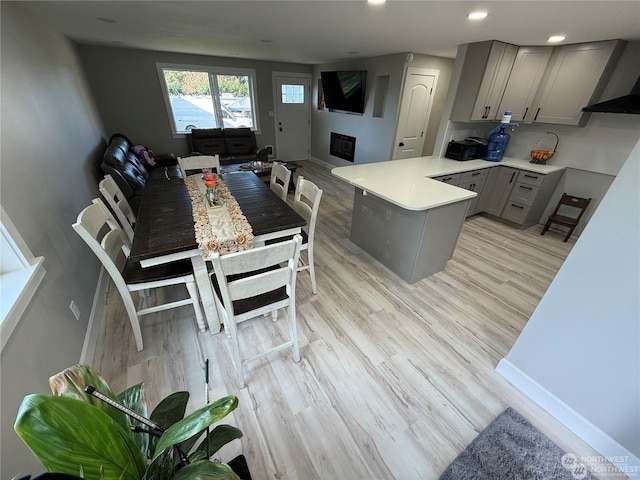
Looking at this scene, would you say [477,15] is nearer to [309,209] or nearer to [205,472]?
[309,209]

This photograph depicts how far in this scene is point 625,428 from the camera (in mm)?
1244

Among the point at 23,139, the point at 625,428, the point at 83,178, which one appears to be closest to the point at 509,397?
the point at 625,428

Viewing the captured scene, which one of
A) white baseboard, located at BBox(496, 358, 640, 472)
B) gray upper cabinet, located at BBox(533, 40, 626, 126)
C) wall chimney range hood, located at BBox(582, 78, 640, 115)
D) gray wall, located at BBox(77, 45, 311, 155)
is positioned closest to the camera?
white baseboard, located at BBox(496, 358, 640, 472)

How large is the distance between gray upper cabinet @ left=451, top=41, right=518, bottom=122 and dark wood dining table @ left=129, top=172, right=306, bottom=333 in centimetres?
289

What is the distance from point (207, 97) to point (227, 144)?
3.61 ft

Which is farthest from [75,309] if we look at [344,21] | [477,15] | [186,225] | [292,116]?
[292,116]

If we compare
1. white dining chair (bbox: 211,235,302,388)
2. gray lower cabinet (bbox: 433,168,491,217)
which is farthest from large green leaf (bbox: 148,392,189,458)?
gray lower cabinet (bbox: 433,168,491,217)

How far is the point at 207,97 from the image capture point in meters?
5.47

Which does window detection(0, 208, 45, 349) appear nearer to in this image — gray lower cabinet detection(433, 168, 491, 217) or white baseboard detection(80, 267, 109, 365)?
white baseboard detection(80, 267, 109, 365)

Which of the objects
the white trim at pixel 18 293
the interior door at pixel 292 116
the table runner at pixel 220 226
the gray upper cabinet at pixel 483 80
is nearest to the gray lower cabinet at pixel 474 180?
the gray upper cabinet at pixel 483 80

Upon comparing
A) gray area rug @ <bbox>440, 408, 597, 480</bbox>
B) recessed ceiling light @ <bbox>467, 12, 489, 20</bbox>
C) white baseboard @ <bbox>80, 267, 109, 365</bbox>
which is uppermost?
recessed ceiling light @ <bbox>467, 12, 489, 20</bbox>

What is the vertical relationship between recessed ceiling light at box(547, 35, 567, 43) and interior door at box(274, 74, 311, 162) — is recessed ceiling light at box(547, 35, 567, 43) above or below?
above

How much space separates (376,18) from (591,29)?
6.51 ft

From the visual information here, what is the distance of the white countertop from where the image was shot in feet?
6.85
